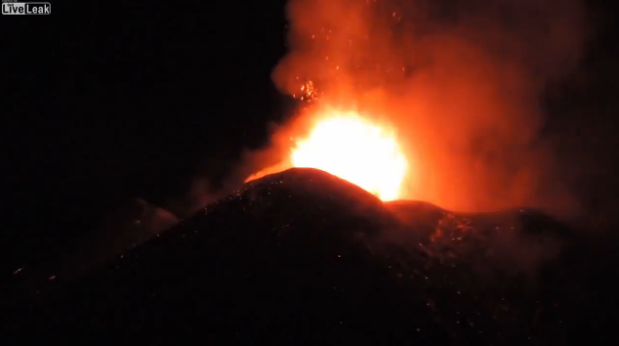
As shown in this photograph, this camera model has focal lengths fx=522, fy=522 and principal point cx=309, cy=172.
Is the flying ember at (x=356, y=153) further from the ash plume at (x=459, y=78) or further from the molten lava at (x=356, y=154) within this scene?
the ash plume at (x=459, y=78)

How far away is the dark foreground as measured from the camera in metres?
6.39

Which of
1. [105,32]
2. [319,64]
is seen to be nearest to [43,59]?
[105,32]

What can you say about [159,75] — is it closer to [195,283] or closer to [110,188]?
[110,188]


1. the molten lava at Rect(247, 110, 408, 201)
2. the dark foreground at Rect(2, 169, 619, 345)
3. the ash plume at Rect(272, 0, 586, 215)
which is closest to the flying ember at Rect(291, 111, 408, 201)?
the molten lava at Rect(247, 110, 408, 201)

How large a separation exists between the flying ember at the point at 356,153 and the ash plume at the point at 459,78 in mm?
659

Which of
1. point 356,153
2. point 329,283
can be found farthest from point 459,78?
point 329,283

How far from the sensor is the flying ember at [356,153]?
14586 mm

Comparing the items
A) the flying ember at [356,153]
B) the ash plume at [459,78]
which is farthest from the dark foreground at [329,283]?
the ash plume at [459,78]

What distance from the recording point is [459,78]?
52.0ft

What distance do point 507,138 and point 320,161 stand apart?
570 centimetres

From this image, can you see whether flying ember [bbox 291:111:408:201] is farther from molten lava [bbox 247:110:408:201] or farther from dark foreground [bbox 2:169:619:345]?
dark foreground [bbox 2:169:619:345]

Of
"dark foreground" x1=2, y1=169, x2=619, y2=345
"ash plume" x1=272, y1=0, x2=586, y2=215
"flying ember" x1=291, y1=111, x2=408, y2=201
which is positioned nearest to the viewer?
"dark foreground" x1=2, y1=169, x2=619, y2=345

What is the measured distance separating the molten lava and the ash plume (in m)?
0.65

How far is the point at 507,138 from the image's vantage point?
15625 mm
